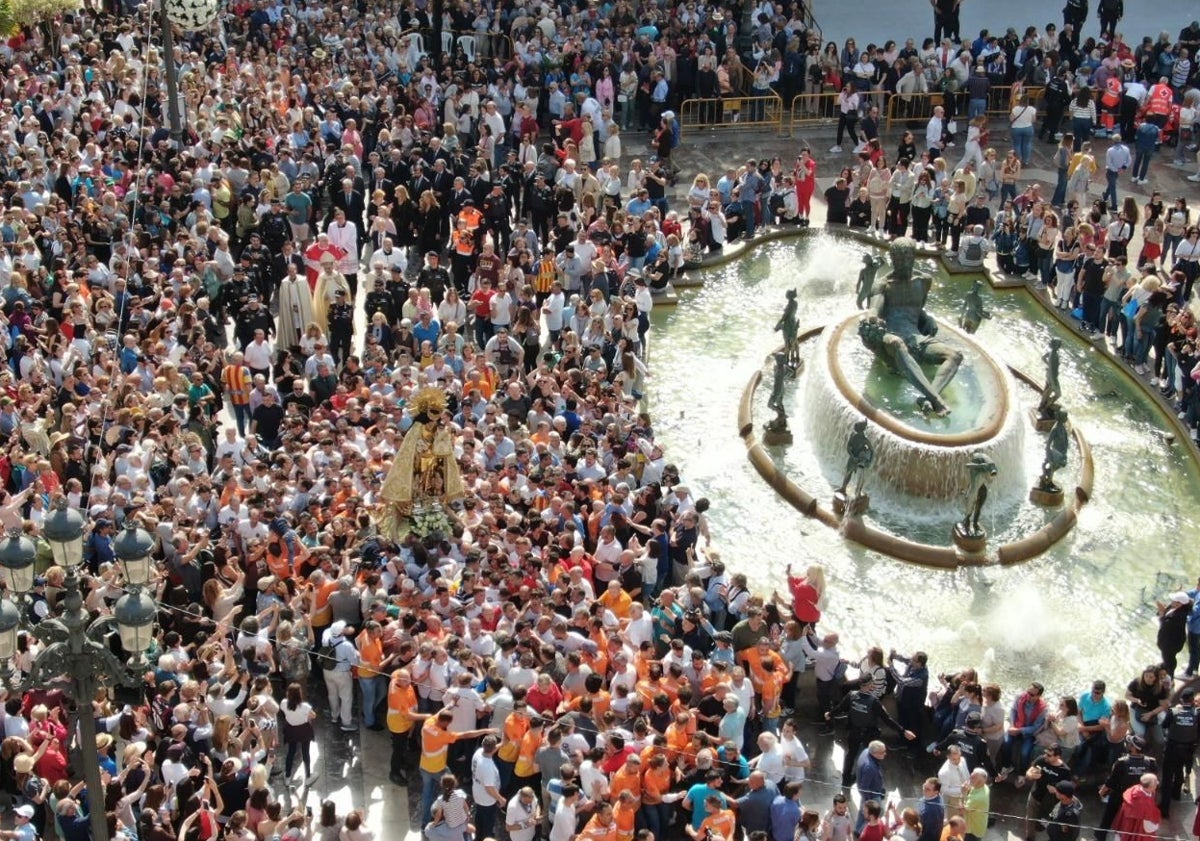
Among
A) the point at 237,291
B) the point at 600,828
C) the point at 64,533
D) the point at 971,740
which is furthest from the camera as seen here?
the point at 237,291

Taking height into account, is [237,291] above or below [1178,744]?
above

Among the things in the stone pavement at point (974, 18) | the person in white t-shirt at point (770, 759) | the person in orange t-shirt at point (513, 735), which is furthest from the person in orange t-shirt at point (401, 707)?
the stone pavement at point (974, 18)

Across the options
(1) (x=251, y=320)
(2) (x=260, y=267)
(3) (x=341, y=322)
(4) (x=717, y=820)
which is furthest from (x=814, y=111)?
(4) (x=717, y=820)

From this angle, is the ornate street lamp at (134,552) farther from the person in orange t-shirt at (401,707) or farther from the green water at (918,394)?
the green water at (918,394)

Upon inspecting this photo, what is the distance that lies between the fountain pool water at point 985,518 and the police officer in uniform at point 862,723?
230 cm

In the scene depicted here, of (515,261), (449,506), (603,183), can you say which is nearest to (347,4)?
(603,183)

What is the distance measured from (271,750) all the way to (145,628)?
4.61 m

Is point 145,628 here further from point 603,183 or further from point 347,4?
point 347,4

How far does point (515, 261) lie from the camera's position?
23891 mm

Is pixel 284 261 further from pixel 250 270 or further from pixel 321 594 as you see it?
pixel 321 594

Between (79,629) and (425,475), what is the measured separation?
7.97 metres

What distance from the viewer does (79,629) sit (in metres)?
10.5

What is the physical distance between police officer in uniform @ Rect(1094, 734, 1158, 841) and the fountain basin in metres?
5.89

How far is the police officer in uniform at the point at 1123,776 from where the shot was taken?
1552cm
